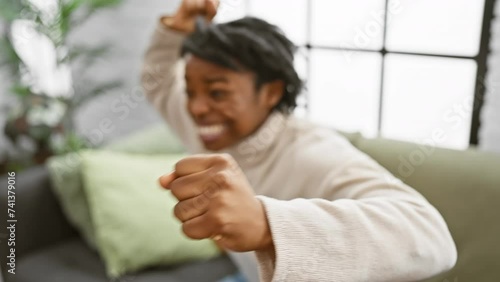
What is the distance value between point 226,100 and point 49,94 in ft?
4.25

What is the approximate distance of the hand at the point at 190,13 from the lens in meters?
0.38

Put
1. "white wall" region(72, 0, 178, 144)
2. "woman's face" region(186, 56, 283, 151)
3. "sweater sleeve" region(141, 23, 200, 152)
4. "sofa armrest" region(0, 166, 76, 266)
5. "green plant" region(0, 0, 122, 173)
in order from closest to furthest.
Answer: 1. "woman's face" region(186, 56, 283, 151)
2. "sweater sleeve" region(141, 23, 200, 152)
3. "sofa armrest" region(0, 166, 76, 266)
4. "white wall" region(72, 0, 178, 144)
5. "green plant" region(0, 0, 122, 173)

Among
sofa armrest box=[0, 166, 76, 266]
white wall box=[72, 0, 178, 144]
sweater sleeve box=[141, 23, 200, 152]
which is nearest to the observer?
sweater sleeve box=[141, 23, 200, 152]

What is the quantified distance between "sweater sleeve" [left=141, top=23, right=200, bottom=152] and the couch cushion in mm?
336

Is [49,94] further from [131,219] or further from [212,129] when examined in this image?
[212,129]

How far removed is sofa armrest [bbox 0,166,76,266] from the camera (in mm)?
803

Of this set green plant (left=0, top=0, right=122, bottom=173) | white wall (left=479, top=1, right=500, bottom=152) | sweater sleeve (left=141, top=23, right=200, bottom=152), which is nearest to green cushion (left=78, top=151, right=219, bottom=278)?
sweater sleeve (left=141, top=23, right=200, bottom=152)

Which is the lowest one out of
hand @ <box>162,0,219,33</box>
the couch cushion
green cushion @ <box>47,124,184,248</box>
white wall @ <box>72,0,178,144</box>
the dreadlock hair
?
the couch cushion

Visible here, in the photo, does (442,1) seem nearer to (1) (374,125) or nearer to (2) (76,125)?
(1) (374,125)

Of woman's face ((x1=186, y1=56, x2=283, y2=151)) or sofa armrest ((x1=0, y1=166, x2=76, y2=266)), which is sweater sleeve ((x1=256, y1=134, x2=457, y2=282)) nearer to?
woman's face ((x1=186, y1=56, x2=283, y2=151))

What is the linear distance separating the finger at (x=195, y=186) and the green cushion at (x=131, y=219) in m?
0.54

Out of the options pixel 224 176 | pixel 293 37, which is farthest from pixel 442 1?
pixel 224 176

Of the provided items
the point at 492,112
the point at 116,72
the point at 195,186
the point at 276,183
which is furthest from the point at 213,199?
the point at 116,72

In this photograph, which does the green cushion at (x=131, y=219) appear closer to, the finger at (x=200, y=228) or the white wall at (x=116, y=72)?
the white wall at (x=116, y=72)
